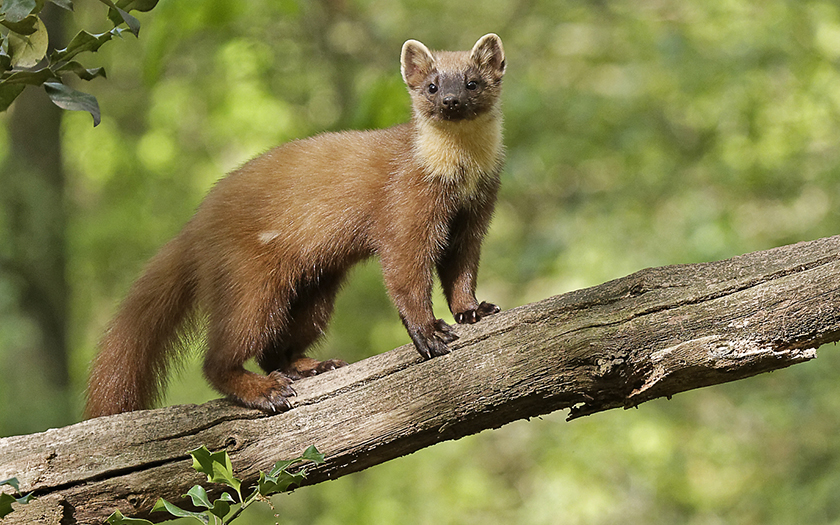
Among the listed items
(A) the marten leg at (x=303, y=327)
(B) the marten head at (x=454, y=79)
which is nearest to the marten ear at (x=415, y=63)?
(B) the marten head at (x=454, y=79)

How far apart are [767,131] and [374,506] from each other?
25.6ft

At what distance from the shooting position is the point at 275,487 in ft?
8.63

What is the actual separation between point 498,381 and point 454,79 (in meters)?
2.21

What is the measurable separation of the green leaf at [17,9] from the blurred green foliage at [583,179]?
6.52 m

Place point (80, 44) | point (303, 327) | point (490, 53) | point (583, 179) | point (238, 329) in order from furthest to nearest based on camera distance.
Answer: point (583, 179), point (303, 327), point (490, 53), point (238, 329), point (80, 44)

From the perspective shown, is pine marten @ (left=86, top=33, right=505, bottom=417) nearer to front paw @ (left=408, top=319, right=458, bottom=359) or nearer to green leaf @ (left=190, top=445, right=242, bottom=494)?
front paw @ (left=408, top=319, right=458, bottom=359)

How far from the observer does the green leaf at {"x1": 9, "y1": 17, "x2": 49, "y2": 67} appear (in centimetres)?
233

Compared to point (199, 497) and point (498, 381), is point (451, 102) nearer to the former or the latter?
point (498, 381)

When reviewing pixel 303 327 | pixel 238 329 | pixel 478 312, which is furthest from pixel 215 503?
pixel 303 327

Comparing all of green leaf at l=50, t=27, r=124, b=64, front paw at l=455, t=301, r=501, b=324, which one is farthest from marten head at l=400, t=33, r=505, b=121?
green leaf at l=50, t=27, r=124, b=64

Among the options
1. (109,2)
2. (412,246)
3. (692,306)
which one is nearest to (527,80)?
(412,246)

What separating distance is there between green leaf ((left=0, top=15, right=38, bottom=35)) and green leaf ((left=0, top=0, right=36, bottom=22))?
3 centimetres

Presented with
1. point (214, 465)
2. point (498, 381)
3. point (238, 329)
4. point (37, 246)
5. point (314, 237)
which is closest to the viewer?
point (214, 465)

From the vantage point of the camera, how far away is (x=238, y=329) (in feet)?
15.6
